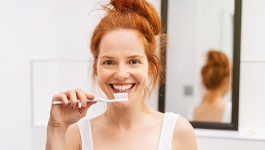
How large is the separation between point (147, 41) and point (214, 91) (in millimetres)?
613

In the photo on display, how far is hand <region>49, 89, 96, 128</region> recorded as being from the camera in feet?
2.11

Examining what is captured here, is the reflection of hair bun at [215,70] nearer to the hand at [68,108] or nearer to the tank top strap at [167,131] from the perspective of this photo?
the tank top strap at [167,131]

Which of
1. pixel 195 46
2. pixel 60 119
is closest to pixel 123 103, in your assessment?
pixel 60 119

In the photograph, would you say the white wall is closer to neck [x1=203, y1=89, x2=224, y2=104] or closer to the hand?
neck [x1=203, y1=89, x2=224, y2=104]

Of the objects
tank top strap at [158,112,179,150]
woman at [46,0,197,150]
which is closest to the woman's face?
woman at [46,0,197,150]

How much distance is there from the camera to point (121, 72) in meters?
0.72

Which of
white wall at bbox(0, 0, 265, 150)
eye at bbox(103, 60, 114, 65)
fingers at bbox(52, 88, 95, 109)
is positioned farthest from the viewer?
white wall at bbox(0, 0, 265, 150)

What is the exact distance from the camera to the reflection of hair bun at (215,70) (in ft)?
4.26

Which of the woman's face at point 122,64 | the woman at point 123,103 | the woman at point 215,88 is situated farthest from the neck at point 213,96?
the woman's face at point 122,64

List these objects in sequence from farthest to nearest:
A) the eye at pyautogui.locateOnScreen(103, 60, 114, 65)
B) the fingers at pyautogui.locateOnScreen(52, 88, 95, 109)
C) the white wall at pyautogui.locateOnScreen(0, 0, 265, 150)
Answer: the white wall at pyautogui.locateOnScreen(0, 0, 265, 150) < the eye at pyautogui.locateOnScreen(103, 60, 114, 65) < the fingers at pyautogui.locateOnScreen(52, 88, 95, 109)

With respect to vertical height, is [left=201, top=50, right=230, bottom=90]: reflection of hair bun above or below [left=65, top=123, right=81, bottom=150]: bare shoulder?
above

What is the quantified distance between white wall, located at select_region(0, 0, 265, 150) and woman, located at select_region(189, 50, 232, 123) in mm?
54

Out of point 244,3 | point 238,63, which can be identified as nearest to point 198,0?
point 244,3

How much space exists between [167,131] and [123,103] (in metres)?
0.14
